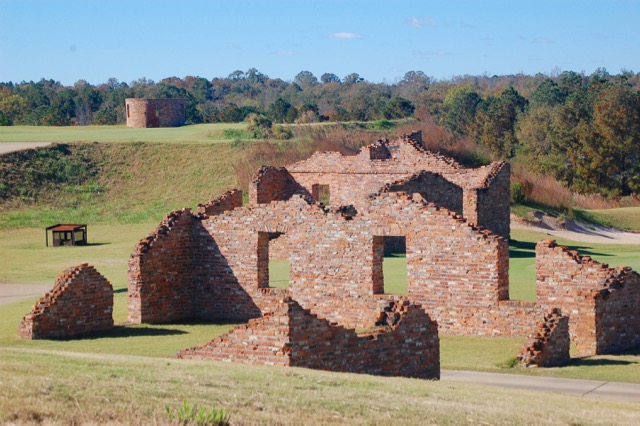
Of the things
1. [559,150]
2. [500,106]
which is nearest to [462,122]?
[500,106]

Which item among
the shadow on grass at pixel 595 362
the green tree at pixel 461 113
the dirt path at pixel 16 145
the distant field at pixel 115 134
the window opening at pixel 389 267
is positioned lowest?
the shadow on grass at pixel 595 362

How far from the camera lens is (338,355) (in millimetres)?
15969

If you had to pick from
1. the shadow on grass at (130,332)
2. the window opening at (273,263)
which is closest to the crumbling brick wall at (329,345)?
the shadow on grass at (130,332)

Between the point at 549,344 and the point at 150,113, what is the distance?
62.9 meters

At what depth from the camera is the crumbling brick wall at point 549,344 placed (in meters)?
18.3

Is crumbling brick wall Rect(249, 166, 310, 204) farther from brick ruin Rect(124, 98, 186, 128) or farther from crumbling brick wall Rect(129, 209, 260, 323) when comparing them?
brick ruin Rect(124, 98, 186, 128)

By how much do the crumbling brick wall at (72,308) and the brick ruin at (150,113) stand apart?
5807cm

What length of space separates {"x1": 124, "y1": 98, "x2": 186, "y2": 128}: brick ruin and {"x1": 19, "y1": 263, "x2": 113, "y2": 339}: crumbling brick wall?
5807 cm

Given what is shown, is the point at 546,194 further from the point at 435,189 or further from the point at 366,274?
the point at 366,274

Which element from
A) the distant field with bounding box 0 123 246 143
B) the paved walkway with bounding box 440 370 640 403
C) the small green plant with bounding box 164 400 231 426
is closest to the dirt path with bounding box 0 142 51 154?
the distant field with bounding box 0 123 246 143

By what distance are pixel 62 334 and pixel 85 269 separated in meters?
1.22

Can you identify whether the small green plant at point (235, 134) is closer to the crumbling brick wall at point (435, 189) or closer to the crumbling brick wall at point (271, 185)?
the crumbling brick wall at point (271, 185)

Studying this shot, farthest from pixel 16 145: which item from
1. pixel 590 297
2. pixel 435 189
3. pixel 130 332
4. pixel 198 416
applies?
pixel 198 416

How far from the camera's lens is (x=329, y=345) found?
15.9 meters
